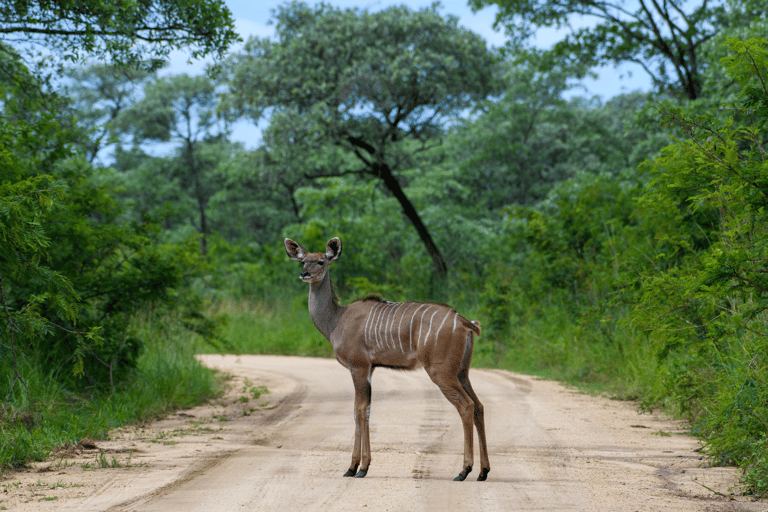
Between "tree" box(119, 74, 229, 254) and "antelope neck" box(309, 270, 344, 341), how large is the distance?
36.7 m

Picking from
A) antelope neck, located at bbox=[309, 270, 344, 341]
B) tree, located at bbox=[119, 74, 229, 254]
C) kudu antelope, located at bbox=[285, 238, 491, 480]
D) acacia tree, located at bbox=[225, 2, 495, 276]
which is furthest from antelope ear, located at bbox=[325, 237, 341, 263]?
tree, located at bbox=[119, 74, 229, 254]

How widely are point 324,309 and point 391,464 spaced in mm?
1535

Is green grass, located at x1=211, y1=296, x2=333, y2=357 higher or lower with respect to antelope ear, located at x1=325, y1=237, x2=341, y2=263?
lower

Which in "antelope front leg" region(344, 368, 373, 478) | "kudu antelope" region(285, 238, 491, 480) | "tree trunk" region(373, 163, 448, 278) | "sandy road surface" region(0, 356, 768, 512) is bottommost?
"sandy road surface" region(0, 356, 768, 512)

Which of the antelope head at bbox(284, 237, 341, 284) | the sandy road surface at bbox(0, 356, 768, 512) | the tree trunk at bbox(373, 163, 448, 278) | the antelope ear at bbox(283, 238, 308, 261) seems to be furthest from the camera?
the tree trunk at bbox(373, 163, 448, 278)

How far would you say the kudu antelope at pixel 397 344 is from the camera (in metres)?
5.91

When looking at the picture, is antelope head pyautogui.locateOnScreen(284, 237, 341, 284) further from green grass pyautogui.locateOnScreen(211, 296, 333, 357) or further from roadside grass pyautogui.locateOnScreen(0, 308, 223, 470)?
green grass pyautogui.locateOnScreen(211, 296, 333, 357)

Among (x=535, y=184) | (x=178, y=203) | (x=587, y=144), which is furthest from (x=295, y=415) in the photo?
(x=178, y=203)

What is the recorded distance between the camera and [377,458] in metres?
6.83

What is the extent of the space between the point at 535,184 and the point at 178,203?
22.1m

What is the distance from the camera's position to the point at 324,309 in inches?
264

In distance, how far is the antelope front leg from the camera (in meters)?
6.03

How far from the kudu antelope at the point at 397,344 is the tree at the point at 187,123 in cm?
3687

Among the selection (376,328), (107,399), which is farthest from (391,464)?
(107,399)
